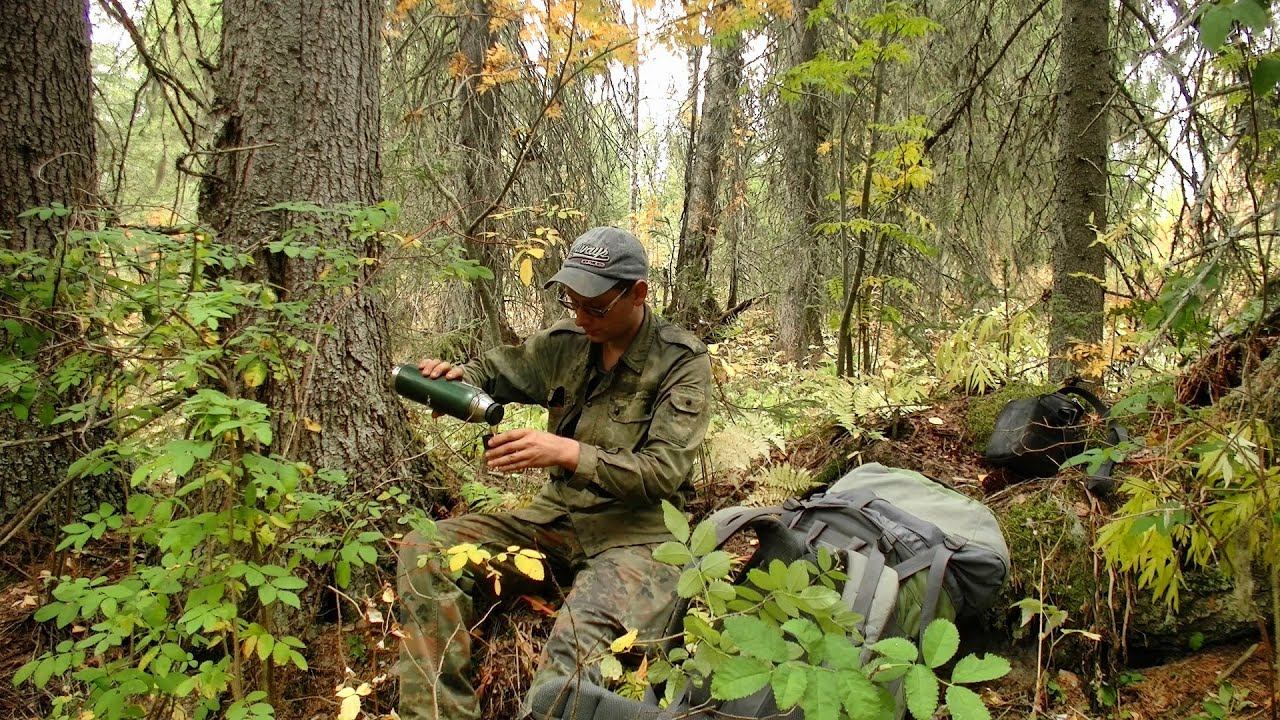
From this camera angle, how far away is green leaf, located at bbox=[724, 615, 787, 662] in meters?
1.38

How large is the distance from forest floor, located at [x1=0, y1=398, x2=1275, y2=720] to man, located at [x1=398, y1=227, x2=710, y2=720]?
0.17 m

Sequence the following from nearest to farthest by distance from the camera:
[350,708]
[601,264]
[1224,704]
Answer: [350,708] < [1224,704] < [601,264]

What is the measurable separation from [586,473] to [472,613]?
743 millimetres

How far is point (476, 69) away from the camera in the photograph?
556 centimetres

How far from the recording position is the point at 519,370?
315 centimetres

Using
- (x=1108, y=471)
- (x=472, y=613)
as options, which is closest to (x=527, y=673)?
(x=472, y=613)

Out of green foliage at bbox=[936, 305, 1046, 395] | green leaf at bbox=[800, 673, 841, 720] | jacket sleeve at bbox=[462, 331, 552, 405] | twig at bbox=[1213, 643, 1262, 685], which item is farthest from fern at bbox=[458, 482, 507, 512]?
green foliage at bbox=[936, 305, 1046, 395]

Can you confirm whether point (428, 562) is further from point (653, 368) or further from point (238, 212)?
point (238, 212)

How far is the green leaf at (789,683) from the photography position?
1.25m

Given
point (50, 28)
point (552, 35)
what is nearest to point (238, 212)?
point (50, 28)

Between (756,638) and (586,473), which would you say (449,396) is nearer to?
(586,473)

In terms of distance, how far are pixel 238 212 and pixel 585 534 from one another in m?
1.90

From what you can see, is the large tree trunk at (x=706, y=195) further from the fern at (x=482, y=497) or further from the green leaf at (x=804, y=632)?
the green leaf at (x=804, y=632)

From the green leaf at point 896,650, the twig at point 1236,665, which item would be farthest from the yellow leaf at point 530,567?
the twig at point 1236,665
